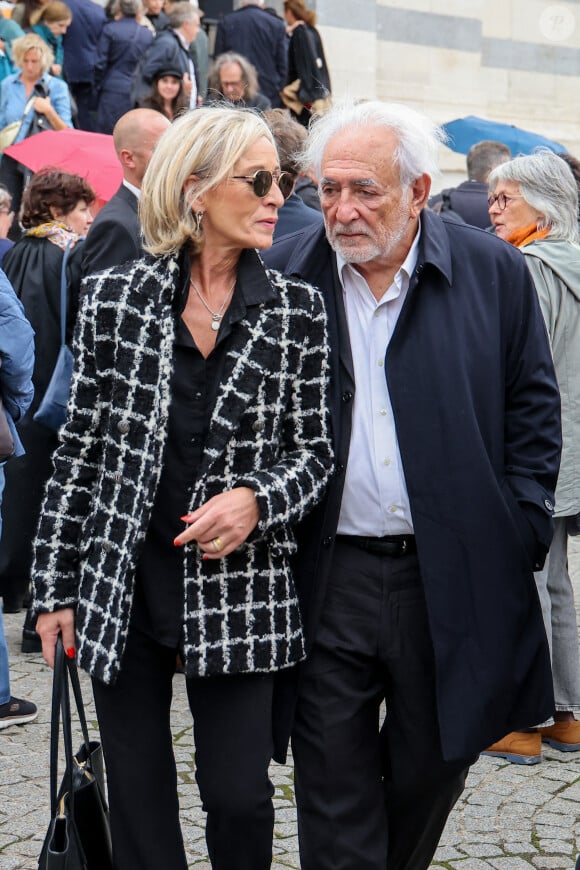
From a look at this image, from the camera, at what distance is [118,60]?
11.9 meters

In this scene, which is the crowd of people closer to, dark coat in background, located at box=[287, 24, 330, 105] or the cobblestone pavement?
the cobblestone pavement

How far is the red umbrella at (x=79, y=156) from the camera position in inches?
309

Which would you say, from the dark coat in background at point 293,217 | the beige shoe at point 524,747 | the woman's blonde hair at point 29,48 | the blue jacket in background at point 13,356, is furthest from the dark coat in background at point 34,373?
the woman's blonde hair at point 29,48

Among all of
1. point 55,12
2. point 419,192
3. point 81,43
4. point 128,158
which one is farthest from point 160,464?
point 81,43

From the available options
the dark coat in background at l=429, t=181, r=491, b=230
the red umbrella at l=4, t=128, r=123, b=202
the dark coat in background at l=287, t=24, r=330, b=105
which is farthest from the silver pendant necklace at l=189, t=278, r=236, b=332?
the dark coat in background at l=287, t=24, r=330, b=105

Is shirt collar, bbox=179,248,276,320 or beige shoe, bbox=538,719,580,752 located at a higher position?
shirt collar, bbox=179,248,276,320

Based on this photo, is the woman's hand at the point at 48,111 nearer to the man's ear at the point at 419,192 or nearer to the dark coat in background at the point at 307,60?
the dark coat in background at the point at 307,60

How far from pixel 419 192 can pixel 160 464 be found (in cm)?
98

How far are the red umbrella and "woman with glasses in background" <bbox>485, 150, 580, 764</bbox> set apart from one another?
3.26m

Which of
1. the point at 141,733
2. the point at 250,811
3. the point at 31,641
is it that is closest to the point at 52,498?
the point at 141,733

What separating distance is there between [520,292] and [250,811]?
1.41 metres

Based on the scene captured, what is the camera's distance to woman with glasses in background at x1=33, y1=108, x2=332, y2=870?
2.96 metres

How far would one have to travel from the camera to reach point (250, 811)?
2951 mm

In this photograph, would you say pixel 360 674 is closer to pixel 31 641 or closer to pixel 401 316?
pixel 401 316
